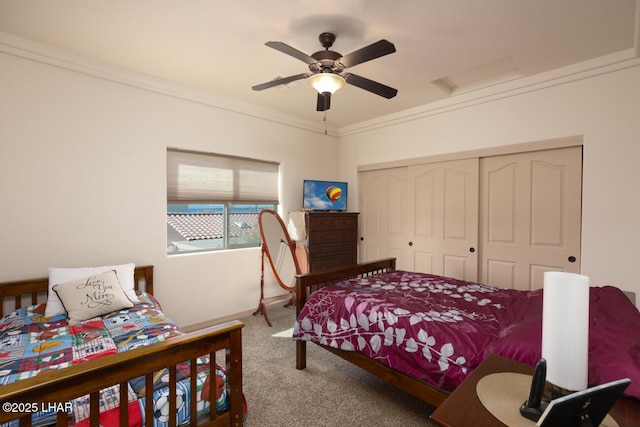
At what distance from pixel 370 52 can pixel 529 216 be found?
7.83 ft

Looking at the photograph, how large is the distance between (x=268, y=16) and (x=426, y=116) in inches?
94.4

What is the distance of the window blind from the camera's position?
325 cm

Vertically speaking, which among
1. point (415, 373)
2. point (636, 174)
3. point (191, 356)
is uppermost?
point (636, 174)

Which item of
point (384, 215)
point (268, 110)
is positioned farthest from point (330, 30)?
point (384, 215)

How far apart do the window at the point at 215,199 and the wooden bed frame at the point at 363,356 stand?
1.55 metres

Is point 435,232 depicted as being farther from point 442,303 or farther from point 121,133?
point 121,133

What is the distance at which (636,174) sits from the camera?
2.39 metres

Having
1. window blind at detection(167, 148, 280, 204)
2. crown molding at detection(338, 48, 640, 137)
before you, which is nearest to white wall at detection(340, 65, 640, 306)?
crown molding at detection(338, 48, 640, 137)

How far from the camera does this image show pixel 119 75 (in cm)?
278

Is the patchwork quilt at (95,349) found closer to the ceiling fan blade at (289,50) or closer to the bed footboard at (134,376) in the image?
the bed footboard at (134,376)

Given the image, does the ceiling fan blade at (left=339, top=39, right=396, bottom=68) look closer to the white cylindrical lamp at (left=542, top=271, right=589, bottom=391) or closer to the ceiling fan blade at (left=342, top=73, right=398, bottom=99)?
the ceiling fan blade at (left=342, top=73, right=398, bottom=99)

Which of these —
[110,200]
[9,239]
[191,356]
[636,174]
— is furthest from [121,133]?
[636,174]

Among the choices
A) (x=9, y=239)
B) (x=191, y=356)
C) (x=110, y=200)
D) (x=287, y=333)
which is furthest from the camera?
(x=287, y=333)

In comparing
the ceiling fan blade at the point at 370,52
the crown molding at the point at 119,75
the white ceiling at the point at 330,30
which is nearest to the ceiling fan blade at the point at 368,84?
the ceiling fan blade at the point at 370,52
